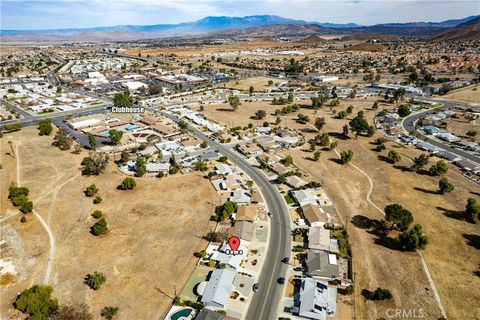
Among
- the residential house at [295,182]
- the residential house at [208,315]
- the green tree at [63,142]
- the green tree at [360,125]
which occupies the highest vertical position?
the green tree at [360,125]

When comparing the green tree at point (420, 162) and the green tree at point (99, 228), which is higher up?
the green tree at point (420, 162)

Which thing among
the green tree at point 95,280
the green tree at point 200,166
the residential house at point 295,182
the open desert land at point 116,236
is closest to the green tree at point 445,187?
the residential house at point 295,182

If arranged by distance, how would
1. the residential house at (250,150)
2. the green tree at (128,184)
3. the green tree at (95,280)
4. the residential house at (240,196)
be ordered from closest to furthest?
the green tree at (95,280) → the residential house at (240,196) → the green tree at (128,184) → the residential house at (250,150)

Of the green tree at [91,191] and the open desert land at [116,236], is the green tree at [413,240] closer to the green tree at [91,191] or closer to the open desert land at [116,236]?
the open desert land at [116,236]

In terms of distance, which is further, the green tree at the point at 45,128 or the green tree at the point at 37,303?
the green tree at the point at 45,128
